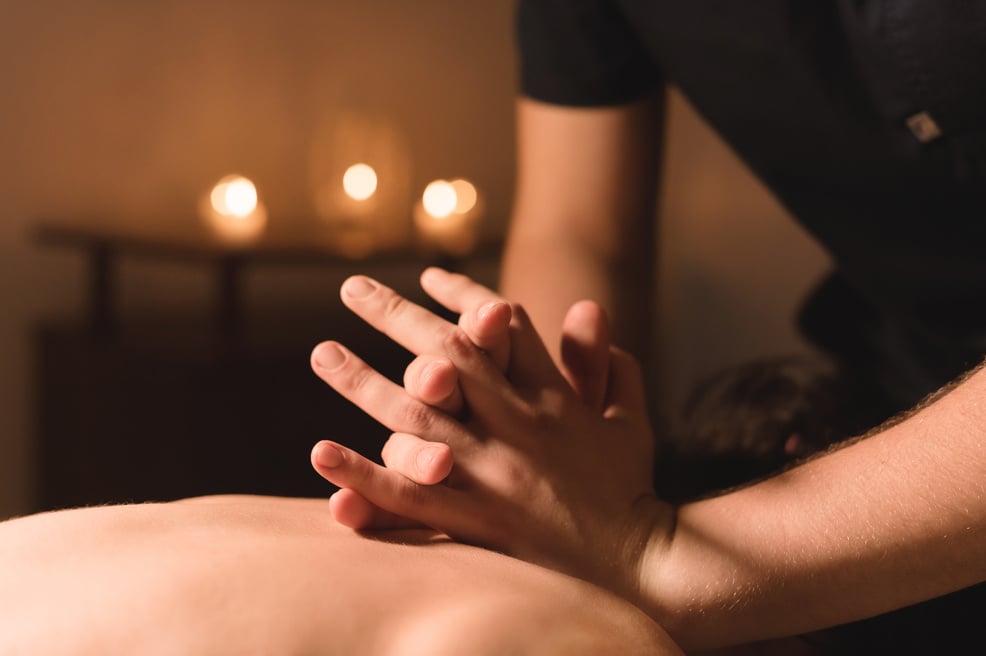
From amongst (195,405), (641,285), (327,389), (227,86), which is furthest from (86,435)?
(641,285)

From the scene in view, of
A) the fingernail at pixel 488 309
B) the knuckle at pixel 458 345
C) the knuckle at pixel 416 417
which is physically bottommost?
the knuckle at pixel 416 417

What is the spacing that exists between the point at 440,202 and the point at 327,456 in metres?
1.99

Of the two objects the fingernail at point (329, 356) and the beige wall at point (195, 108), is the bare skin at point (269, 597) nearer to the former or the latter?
the fingernail at point (329, 356)

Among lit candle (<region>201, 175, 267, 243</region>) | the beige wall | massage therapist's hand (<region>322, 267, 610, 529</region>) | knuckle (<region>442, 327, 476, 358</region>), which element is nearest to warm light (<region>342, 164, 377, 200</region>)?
the beige wall

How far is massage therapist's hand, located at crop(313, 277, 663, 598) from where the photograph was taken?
0.64 metres

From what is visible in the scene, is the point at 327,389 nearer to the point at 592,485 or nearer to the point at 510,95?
the point at 510,95

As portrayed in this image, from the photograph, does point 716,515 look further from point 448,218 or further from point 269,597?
point 448,218

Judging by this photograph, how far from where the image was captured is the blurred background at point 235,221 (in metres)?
2.15

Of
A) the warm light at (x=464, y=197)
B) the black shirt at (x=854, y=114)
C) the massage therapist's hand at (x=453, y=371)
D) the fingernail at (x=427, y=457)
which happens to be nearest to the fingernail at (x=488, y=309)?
the massage therapist's hand at (x=453, y=371)

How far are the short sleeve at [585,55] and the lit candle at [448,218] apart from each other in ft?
3.84

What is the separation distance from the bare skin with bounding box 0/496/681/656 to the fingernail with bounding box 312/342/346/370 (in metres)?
0.15

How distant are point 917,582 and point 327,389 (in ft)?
5.56

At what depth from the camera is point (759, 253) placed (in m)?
2.92

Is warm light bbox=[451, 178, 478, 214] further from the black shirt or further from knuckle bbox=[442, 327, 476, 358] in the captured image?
knuckle bbox=[442, 327, 476, 358]
